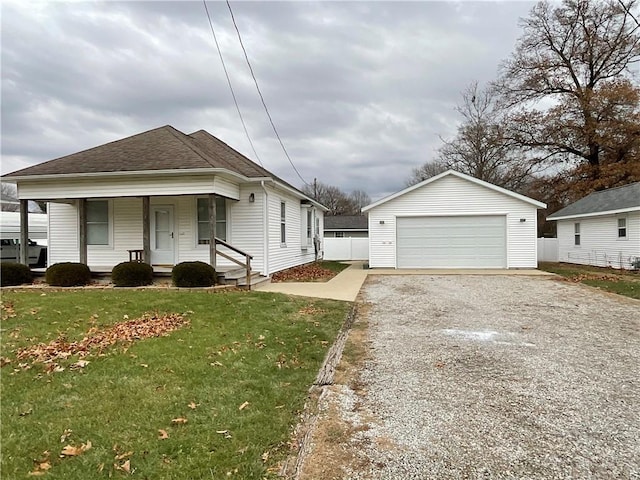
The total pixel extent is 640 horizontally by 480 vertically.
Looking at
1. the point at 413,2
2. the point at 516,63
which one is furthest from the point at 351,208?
the point at 413,2

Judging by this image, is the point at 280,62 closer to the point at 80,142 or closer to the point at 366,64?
the point at 366,64

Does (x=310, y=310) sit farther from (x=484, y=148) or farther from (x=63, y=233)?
(x=484, y=148)

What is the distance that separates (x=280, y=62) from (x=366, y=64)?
11.2 feet

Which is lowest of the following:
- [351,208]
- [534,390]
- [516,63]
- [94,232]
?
[534,390]

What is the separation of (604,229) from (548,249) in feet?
19.2

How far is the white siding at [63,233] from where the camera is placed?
13852 mm

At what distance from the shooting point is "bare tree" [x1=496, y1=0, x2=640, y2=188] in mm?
25750

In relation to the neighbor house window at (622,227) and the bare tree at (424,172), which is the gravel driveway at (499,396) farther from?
the bare tree at (424,172)

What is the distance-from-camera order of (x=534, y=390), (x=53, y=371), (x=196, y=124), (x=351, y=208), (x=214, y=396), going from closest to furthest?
(x=214, y=396) < (x=534, y=390) < (x=53, y=371) < (x=196, y=124) < (x=351, y=208)

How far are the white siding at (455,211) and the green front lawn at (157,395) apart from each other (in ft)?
36.5

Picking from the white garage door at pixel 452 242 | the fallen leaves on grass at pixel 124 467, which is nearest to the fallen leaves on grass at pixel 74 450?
the fallen leaves on grass at pixel 124 467

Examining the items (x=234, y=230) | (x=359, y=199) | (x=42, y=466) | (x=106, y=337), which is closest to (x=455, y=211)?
(x=234, y=230)

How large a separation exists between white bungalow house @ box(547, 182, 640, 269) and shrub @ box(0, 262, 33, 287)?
20314 millimetres

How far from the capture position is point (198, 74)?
41.8ft
